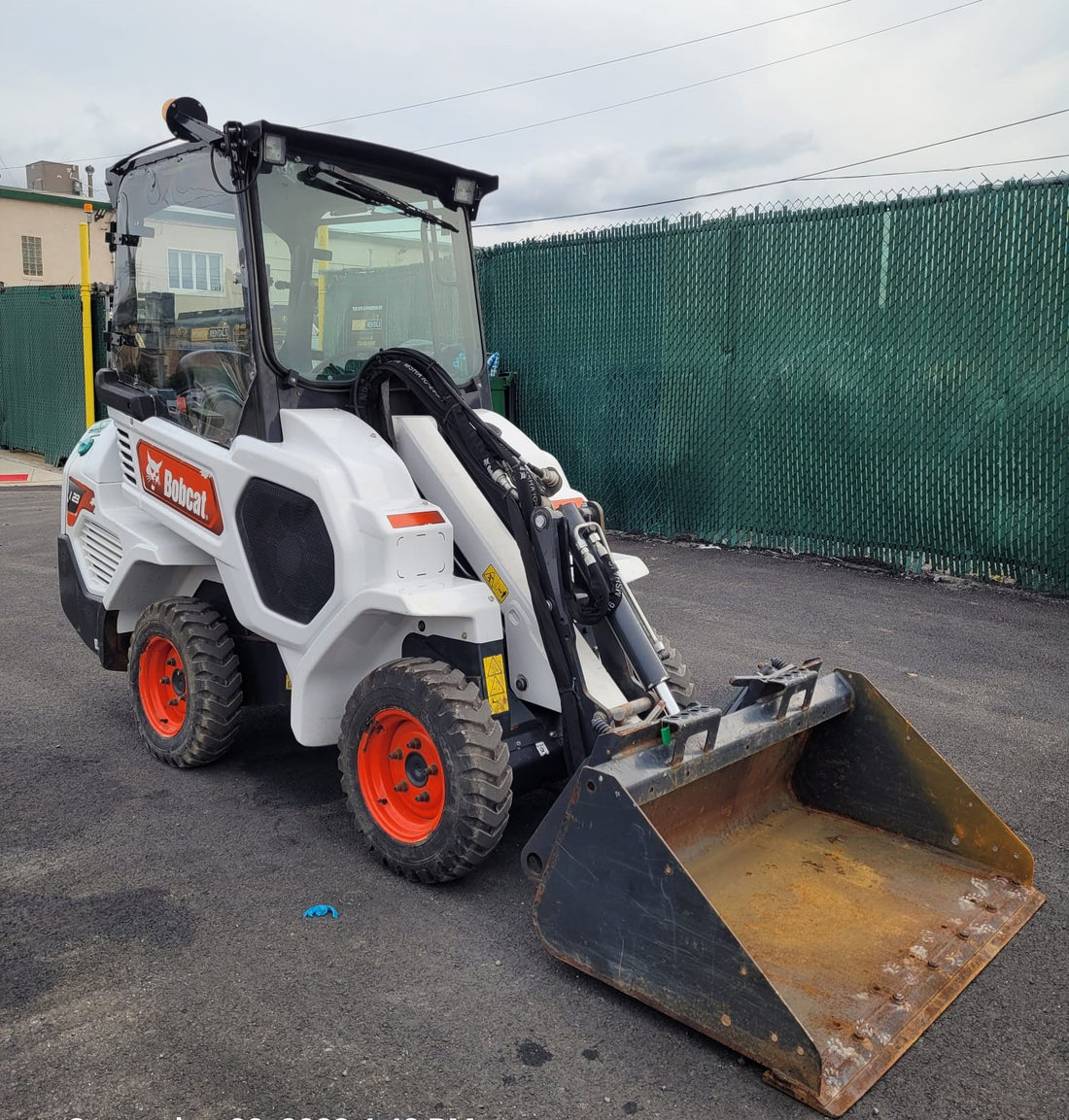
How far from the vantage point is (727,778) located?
3.79m

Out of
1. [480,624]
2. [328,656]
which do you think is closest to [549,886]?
[480,624]

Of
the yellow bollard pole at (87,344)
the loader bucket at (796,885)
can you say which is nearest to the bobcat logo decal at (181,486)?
the loader bucket at (796,885)

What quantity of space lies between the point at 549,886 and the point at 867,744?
1459 mm

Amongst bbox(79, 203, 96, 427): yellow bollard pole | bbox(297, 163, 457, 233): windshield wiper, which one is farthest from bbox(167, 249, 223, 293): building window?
bbox(79, 203, 96, 427): yellow bollard pole

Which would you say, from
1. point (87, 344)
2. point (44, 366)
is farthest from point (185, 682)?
point (44, 366)

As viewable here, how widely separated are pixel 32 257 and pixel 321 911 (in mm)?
31929

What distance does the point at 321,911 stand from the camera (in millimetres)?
3656

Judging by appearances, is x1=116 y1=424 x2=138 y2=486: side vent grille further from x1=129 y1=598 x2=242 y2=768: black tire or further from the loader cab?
x1=129 y1=598 x2=242 y2=768: black tire

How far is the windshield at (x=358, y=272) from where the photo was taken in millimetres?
4430

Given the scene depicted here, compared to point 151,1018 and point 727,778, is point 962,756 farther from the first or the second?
point 151,1018

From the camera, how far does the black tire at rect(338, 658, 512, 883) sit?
11.6 feet

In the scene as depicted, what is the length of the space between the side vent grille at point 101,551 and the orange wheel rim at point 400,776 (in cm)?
205

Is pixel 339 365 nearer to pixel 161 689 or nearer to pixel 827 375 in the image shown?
pixel 161 689

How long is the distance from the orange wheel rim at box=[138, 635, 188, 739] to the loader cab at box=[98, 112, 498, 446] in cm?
109
